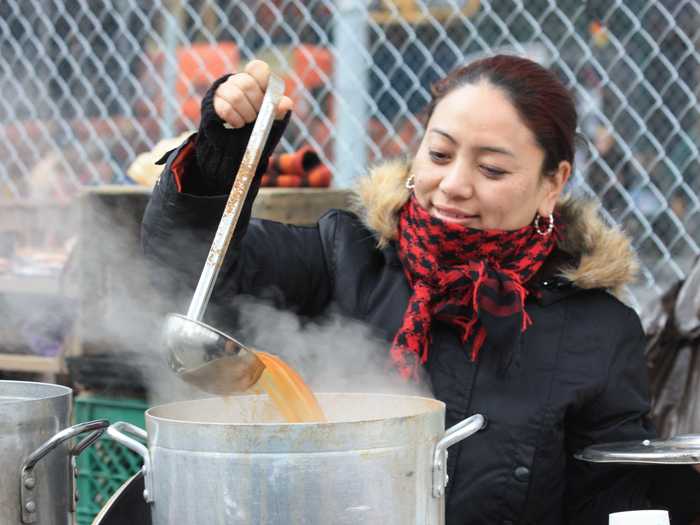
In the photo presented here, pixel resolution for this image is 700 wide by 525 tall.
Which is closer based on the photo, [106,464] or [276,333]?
[276,333]

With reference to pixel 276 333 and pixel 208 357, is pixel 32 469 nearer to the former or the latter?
pixel 208 357

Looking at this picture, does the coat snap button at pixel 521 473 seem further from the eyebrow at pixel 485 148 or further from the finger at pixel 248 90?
the finger at pixel 248 90

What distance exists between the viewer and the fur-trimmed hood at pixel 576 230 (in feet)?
7.34

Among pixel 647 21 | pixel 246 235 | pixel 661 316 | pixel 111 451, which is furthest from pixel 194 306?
pixel 647 21

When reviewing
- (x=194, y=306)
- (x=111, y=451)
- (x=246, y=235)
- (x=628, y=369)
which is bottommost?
(x=111, y=451)

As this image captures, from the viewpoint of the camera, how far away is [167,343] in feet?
4.82

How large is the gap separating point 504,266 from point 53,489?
1.10m

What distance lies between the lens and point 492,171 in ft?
6.92

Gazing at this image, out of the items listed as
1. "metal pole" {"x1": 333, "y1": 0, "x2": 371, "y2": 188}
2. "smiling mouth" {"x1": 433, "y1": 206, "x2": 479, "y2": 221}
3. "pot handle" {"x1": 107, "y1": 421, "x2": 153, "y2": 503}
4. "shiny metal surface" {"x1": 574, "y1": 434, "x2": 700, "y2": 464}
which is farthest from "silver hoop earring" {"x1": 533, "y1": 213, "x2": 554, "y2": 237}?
"metal pole" {"x1": 333, "y1": 0, "x2": 371, "y2": 188}

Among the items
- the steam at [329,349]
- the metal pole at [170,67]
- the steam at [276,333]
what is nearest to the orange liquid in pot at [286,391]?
the steam at [276,333]

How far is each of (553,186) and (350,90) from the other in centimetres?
172

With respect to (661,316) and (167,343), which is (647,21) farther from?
(167,343)

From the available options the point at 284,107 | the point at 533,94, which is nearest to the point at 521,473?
the point at 533,94

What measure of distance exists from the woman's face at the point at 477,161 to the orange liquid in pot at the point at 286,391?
2.28 ft
